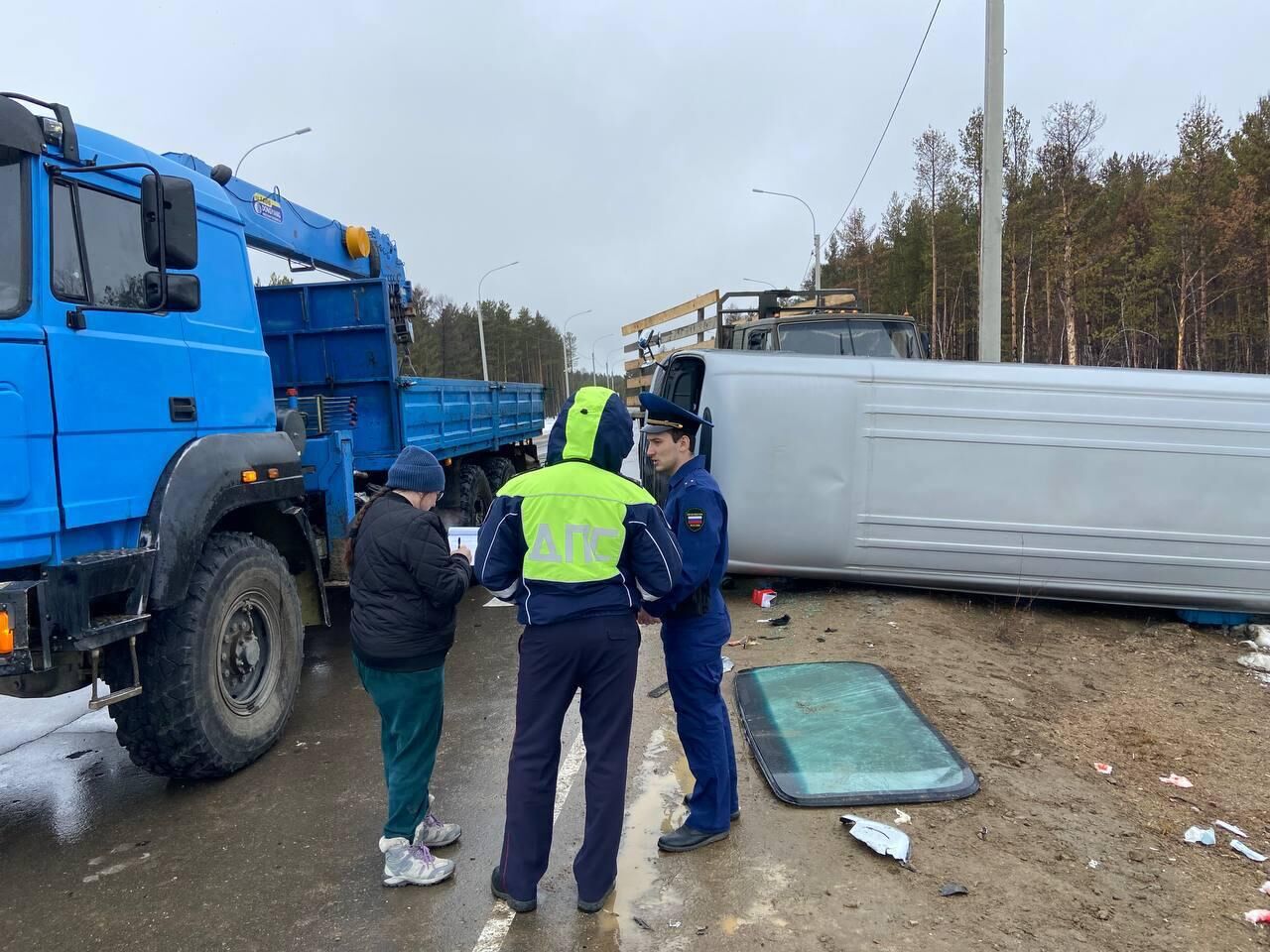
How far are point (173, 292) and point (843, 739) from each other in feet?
12.1

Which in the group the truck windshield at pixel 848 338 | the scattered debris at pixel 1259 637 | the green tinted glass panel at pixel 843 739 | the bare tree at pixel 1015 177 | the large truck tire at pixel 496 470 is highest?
the bare tree at pixel 1015 177

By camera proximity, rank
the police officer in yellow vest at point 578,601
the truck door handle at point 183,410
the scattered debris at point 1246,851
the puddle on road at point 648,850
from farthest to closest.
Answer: the truck door handle at point 183,410, the scattered debris at point 1246,851, the puddle on road at point 648,850, the police officer in yellow vest at point 578,601

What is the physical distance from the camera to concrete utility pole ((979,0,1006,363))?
28.6 feet

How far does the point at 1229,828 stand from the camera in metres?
3.30

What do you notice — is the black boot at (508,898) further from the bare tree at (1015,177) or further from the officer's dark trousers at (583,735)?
the bare tree at (1015,177)

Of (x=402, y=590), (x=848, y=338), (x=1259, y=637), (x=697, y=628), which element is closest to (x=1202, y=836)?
(x=697, y=628)

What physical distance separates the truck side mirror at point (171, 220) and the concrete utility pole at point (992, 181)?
789 cm

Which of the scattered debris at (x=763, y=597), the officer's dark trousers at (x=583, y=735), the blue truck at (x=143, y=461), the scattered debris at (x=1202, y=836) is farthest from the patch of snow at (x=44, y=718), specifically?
the scattered debris at (x=1202, y=836)

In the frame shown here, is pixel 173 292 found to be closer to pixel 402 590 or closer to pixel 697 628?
pixel 402 590

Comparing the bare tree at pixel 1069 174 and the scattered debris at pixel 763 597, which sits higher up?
the bare tree at pixel 1069 174

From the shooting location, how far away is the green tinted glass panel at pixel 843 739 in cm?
344

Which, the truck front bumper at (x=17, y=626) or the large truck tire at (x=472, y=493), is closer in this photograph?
the truck front bumper at (x=17, y=626)

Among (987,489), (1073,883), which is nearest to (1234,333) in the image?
(987,489)

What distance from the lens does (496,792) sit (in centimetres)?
370
